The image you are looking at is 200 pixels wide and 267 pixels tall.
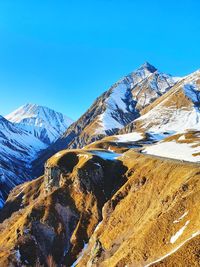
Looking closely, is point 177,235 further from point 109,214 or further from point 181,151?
point 181,151

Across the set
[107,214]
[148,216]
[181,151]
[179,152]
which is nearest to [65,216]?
[107,214]

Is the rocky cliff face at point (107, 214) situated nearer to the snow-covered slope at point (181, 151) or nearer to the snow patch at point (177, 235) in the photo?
the snow patch at point (177, 235)

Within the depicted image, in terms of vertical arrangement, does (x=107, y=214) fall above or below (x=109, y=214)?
above

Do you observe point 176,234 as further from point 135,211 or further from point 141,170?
point 141,170

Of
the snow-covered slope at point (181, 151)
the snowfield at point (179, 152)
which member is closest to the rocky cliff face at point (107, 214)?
the snowfield at point (179, 152)

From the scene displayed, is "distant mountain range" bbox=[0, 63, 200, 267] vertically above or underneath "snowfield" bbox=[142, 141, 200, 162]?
above

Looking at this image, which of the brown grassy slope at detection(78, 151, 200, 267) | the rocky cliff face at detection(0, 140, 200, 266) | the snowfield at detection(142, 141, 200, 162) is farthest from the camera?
the snowfield at detection(142, 141, 200, 162)

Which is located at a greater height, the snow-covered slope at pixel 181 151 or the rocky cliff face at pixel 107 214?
the rocky cliff face at pixel 107 214

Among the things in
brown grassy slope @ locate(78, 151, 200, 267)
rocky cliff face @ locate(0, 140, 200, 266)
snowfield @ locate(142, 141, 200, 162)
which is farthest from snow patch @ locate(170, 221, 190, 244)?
snowfield @ locate(142, 141, 200, 162)

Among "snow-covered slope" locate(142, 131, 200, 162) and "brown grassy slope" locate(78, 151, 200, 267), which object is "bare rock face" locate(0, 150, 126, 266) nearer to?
"brown grassy slope" locate(78, 151, 200, 267)
